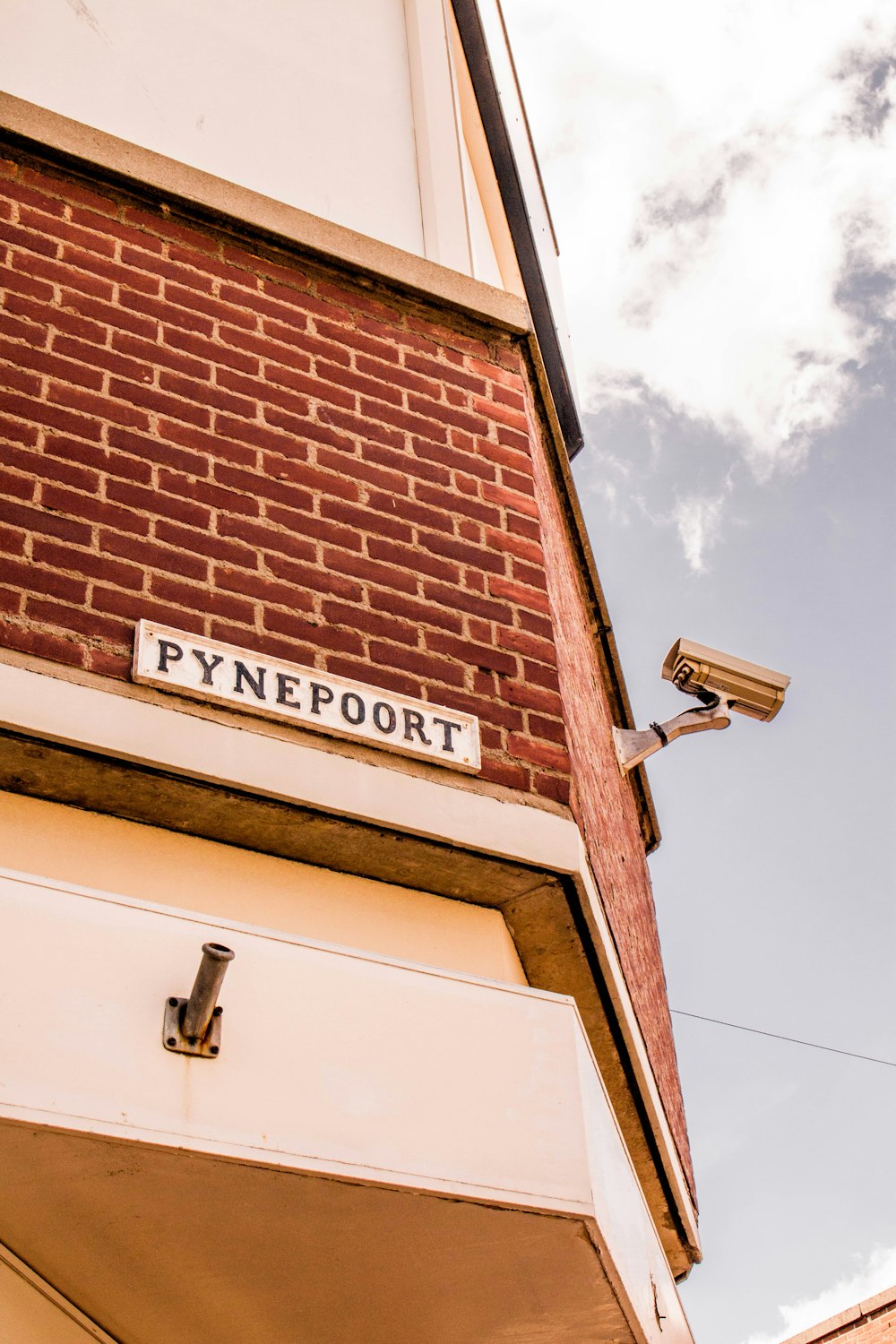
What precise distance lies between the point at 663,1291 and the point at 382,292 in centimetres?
285

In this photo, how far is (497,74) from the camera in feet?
20.6

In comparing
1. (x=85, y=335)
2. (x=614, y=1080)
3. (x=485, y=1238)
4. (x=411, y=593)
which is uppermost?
(x=85, y=335)

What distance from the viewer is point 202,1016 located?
257cm

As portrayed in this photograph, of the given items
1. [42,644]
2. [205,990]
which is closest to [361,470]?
[42,644]

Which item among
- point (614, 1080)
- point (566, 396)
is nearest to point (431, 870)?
point (614, 1080)

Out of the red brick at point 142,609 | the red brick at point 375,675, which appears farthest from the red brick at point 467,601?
the red brick at point 142,609

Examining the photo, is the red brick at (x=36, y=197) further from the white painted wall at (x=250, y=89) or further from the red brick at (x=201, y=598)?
the red brick at (x=201, y=598)

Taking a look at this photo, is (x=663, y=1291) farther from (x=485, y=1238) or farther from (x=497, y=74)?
(x=497, y=74)

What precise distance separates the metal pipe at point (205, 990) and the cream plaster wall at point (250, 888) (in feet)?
1.11

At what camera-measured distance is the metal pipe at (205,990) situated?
2557mm

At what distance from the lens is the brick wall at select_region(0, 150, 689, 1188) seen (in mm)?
3242

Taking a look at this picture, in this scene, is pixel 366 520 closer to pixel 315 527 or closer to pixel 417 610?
pixel 315 527

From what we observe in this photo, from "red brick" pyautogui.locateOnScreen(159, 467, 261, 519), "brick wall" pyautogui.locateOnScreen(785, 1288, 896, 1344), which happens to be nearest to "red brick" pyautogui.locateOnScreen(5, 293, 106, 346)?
"red brick" pyautogui.locateOnScreen(159, 467, 261, 519)

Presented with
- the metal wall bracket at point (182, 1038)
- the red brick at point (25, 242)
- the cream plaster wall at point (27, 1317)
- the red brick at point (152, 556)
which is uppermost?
the red brick at point (25, 242)
